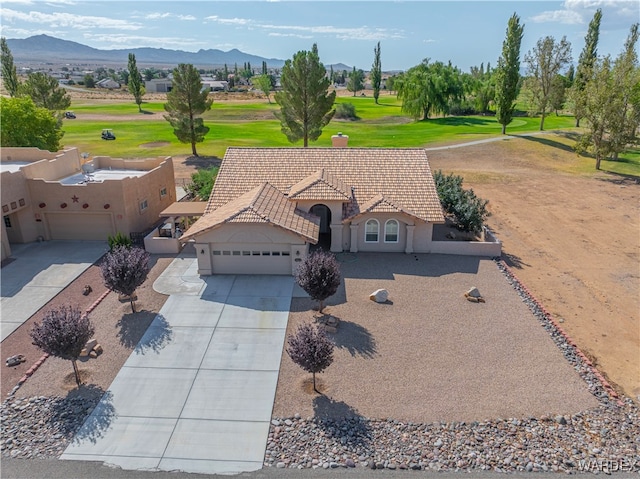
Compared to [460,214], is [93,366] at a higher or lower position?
lower

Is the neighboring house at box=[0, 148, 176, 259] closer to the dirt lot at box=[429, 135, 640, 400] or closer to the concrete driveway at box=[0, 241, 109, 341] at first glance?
the concrete driveway at box=[0, 241, 109, 341]

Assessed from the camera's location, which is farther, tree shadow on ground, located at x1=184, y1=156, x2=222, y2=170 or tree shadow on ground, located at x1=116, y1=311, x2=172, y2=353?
tree shadow on ground, located at x1=184, y1=156, x2=222, y2=170

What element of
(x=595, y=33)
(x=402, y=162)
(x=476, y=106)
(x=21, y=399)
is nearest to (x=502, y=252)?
(x=402, y=162)

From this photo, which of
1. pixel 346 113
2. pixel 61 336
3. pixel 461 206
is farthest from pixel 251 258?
pixel 346 113

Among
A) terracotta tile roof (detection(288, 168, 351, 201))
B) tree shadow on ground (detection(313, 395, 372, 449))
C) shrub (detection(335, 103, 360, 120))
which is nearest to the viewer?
tree shadow on ground (detection(313, 395, 372, 449))

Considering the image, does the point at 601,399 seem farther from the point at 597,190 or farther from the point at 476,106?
the point at 476,106

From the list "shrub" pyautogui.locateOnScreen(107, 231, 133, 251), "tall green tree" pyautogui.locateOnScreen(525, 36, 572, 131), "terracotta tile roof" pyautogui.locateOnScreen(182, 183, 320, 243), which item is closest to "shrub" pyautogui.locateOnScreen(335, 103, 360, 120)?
"tall green tree" pyautogui.locateOnScreen(525, 36, 572, 131)
